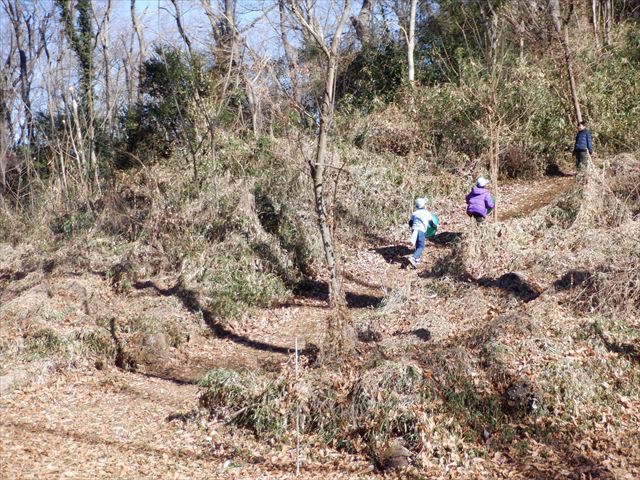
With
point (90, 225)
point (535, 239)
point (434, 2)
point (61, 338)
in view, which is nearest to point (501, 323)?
point (535, 239)

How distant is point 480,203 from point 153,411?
22.4 ft

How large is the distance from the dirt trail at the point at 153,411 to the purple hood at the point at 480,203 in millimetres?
1698

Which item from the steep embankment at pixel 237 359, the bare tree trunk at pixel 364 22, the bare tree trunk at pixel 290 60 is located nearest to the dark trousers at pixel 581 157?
the steep embankment at pixel 237 359

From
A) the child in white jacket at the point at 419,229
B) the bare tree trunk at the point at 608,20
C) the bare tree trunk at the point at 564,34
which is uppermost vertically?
the bare tree trunk at the point at 608,20

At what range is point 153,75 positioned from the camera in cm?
1650

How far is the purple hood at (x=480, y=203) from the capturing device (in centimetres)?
1282

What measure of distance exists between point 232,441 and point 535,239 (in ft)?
21.4

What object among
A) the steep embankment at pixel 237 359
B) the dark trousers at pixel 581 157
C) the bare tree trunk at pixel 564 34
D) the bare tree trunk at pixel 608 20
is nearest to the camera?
the steep embankment at pixel 237 359

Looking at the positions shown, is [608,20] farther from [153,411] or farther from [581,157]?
[153,411]

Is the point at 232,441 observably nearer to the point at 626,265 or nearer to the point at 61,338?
the point at 61,338

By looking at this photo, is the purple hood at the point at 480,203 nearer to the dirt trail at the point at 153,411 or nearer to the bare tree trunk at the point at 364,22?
the dirt trail at the point at 153,411

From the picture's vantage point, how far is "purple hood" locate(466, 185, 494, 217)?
12820 mm

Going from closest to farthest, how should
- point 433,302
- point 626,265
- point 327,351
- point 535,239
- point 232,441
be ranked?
point 232,441 < point 327,351 < point 626,265 < point 433,302 < point 535,239

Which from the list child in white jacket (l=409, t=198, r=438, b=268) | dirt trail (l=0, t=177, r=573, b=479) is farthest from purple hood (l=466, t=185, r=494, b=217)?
dirt trail (l=0, t=177, r=573, b=479)
